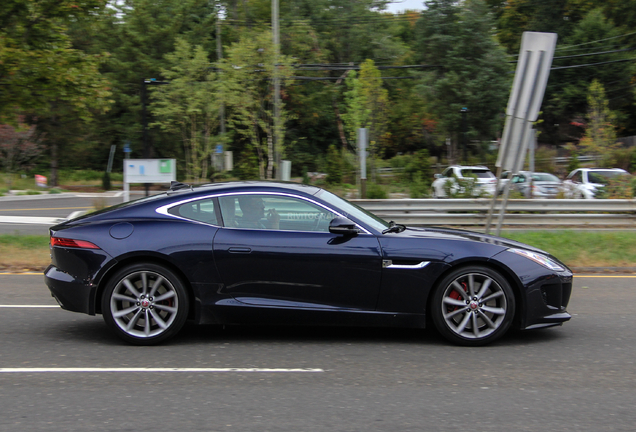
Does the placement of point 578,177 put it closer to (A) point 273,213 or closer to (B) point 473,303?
(B) point 473,303

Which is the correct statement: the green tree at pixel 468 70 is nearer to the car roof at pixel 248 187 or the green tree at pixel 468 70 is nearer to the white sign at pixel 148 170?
the white sign at pixel 148 170

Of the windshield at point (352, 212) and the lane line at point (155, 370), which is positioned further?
the windshield at point (352, 212)

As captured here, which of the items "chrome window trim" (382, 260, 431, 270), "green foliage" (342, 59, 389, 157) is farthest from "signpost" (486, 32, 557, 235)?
"green foliage" (342, 59, 389, 157)

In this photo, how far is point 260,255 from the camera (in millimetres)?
5500

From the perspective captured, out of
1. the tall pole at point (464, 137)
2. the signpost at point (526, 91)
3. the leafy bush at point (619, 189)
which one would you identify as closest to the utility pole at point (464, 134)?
the tall pole at point (464, 137)

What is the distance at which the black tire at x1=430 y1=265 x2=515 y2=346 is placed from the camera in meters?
5.51

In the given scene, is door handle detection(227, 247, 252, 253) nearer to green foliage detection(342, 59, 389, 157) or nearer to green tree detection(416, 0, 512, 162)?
green foliage detection(342, 59, 389, 157)

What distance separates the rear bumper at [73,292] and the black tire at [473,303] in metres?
2.97

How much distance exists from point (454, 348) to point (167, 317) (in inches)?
98.4

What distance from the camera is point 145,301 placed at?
18.1 feet

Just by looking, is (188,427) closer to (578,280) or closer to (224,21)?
(578,280)

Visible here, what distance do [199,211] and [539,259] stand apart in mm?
3053

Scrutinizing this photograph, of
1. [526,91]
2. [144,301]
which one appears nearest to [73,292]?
[144,301]

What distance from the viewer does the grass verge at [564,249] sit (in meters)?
10.1
